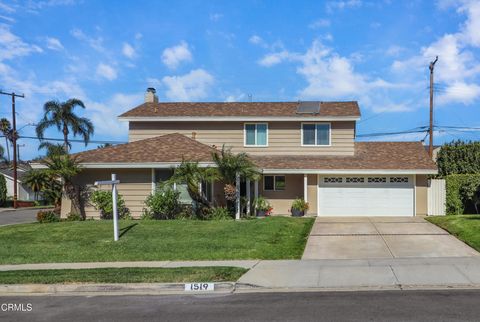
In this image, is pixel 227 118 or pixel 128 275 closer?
pixel 128 275

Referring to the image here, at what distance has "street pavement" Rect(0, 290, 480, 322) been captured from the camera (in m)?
7.70

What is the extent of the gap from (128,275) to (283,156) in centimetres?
1640

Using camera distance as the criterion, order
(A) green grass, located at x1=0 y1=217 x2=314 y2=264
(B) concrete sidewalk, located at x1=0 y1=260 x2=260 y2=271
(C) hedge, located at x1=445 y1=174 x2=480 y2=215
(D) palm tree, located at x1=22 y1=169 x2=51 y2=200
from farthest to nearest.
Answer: (C) hedge, located at x1=445 y1=174 x2=480 y2=215
(D) palm tree, located at x1=22 y1=169 x2=51 y2=200
(A) green grass, located at x1=0 y1=217 x2=314 y2=264
(B) concrete sidewalk, located at x1=0 y1=260 x2=260 y2=271

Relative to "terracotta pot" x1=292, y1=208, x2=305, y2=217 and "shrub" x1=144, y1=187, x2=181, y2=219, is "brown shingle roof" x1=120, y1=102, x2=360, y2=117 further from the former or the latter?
"shrub" x1=144, y1=187, x2=181, y2=219

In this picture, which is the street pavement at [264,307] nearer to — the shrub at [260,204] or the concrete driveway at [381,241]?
the concrete driveway at [381,241]

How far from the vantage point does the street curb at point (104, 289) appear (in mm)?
10156

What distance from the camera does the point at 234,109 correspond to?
1107 inches

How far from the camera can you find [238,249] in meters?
14.4

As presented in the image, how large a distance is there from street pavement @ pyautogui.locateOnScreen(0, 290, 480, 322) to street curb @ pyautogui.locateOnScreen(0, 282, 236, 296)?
44cm

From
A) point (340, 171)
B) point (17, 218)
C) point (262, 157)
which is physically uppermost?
point (262, 157)

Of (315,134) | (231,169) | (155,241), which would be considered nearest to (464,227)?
(231,169)

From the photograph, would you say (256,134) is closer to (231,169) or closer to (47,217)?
(231,169)

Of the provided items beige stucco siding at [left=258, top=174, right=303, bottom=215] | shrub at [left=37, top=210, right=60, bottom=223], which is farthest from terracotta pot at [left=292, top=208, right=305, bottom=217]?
shrub at [left=37, top=210, right=60, bottom=223]

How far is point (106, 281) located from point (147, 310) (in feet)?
8.23
